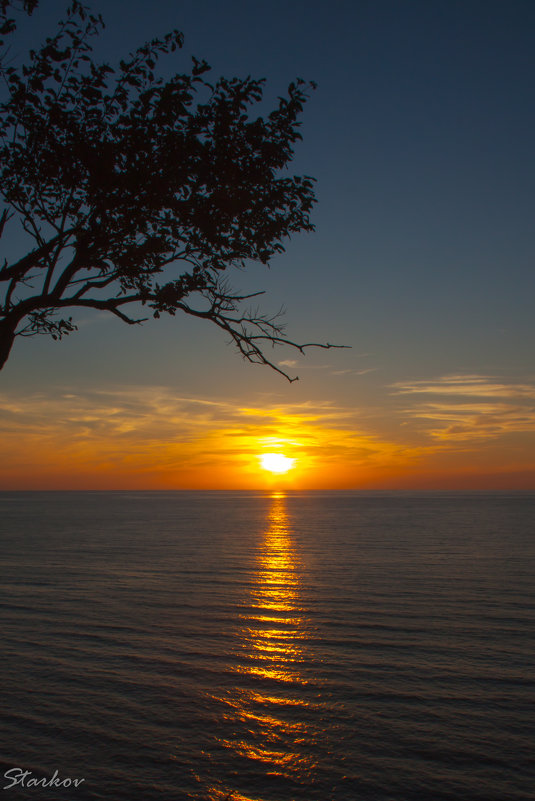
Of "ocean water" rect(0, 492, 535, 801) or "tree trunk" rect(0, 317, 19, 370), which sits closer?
"ocean water" rect(0, 492, 535, 801)

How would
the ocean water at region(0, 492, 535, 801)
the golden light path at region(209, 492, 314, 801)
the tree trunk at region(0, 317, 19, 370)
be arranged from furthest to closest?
the tree trunk at region(0, 317, 19, 370)
the golden light path at region(209, 492, 314, 801)
the ocean water at region(0, 492, 535, 801)

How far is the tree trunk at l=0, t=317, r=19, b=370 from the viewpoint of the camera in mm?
9656

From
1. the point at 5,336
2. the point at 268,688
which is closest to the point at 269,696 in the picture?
the point at 268,688

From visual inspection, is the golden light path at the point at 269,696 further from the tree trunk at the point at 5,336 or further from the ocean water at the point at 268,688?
the tree trunk at the point at 5,336

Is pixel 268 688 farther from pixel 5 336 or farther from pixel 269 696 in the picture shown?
pixel 5 336

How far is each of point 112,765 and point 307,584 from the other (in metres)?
18.3

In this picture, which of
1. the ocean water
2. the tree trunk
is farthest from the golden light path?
the tree trunk

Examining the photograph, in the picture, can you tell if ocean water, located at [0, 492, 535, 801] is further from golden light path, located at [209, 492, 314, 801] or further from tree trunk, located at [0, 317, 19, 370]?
tree trunk, located at [0, 317, 19, 370]

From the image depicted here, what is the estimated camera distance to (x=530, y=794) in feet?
26.3

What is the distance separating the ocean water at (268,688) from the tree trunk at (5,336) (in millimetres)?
6788

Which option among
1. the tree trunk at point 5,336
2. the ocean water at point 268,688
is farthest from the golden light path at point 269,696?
the tree trunk at point 5,336

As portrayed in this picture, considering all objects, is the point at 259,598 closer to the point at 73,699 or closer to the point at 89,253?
the point at 73,699

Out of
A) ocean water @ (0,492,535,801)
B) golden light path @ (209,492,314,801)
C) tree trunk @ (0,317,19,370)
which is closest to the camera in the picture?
ocean water @ (0,492,535,801)

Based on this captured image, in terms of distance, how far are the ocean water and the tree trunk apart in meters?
6.79
